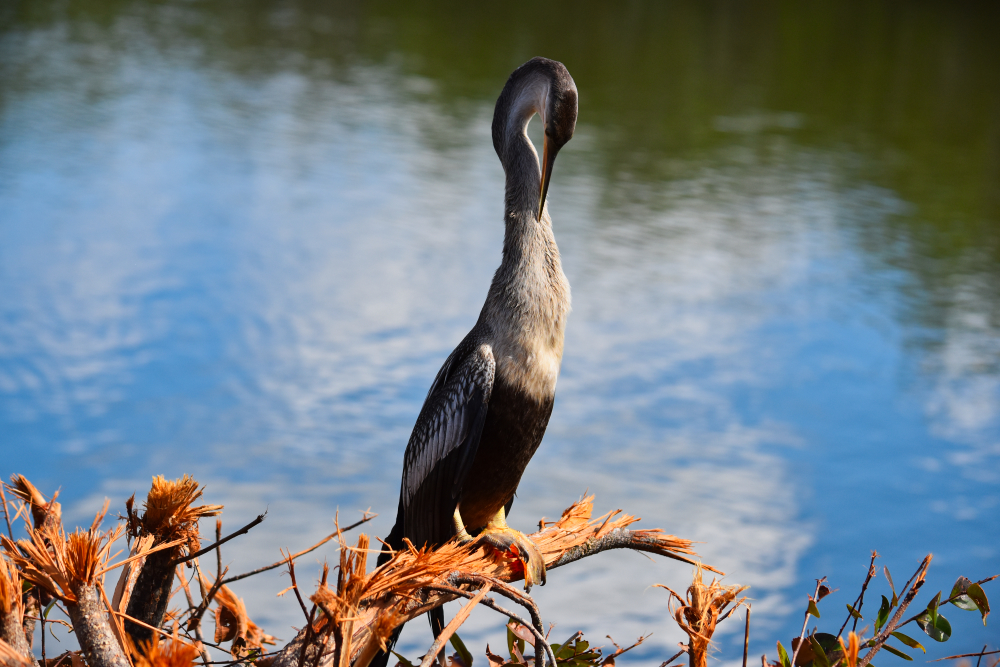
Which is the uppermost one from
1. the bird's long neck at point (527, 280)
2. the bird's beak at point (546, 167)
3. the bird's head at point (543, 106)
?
the bird's head at point (543, 106)

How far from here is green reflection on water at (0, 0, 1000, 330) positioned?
39.9ft

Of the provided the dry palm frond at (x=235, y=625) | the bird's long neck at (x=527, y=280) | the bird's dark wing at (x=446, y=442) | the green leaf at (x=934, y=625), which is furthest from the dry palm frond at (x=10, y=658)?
the green leaf at (x=934, y=625)

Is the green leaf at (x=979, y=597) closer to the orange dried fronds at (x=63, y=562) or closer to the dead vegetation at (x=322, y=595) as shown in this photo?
the dead vegetation at (x=322, y=595)

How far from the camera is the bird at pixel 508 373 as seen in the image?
2.41 metres

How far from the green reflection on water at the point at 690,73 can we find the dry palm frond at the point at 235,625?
25.8ft

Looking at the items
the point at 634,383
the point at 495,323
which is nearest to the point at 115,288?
the point at 634,383

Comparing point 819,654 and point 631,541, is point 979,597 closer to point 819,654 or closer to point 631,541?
point 819,654

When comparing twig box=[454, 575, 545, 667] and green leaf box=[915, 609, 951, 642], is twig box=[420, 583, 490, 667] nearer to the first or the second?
twig box=[454, 575, 545, 667]

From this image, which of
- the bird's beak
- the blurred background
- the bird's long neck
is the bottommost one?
the blurred background

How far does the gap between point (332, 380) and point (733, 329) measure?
11.8 ft

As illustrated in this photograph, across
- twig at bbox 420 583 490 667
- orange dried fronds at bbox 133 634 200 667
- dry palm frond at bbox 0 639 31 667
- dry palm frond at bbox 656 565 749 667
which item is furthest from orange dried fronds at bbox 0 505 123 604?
dry palm frond at bbox 656 565 749 667

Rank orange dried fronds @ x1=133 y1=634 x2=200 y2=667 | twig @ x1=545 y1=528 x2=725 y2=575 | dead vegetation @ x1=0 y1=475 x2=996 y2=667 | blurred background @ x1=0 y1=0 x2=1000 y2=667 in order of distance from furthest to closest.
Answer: blurred background @ x1=0 y1=0 x2=1000 y2=667, twig @ x1=545 y1=528 x2=725 y2=575, dead vegetation @ x1=0 y1=475 x2=996 y2=667, orange dried fronds @ x1=133 y1=634 x2=200 y2=667

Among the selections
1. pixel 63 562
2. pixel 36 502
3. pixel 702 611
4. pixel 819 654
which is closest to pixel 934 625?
pixel 819 654

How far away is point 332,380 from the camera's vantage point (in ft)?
22.0
